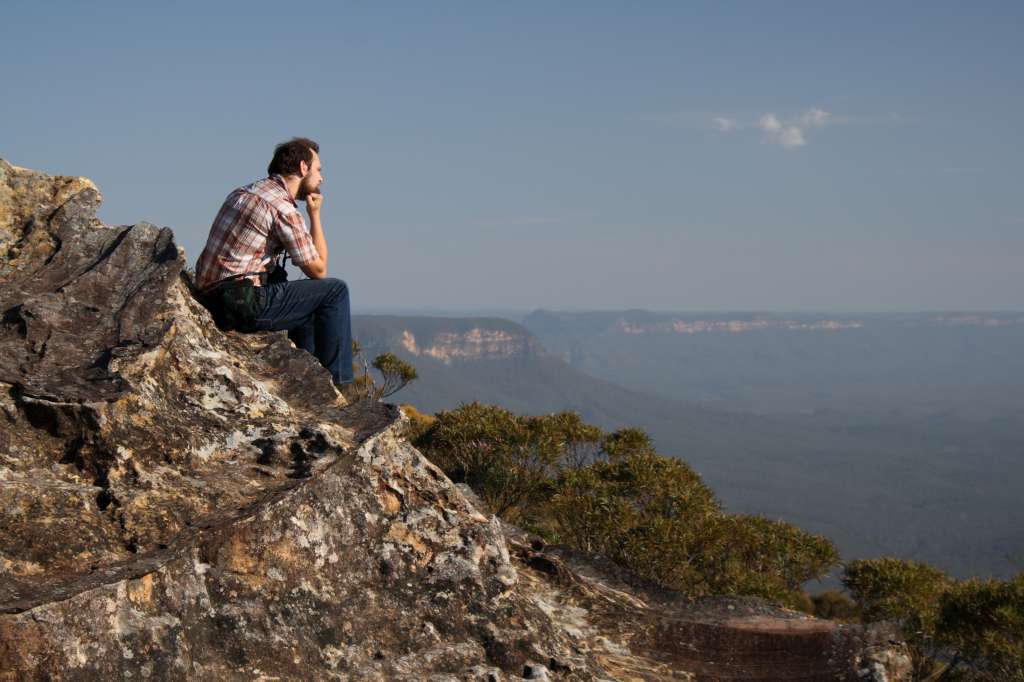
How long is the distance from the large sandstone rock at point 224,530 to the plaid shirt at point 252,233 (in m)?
0.43

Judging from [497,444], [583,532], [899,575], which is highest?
[497,444]

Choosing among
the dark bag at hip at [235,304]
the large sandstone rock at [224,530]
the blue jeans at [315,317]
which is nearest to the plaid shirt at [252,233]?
the dark bag at hip at [235,304]

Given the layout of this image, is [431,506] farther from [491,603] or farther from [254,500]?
[254,500]

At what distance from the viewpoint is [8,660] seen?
5.74 m

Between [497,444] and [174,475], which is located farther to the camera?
[497,444]

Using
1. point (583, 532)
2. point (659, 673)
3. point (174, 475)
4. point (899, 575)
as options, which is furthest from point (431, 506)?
point (899, 575)

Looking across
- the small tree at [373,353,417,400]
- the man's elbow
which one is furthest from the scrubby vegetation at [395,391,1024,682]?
the man's elbow

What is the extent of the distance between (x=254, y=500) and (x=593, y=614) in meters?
4.16

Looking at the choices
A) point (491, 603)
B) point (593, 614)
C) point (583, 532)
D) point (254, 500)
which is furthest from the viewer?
point (583, 532)

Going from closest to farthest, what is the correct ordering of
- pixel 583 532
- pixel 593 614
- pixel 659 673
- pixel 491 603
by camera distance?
pixel 491 603 → pixel 659 673 → pixel 593 614 → pixel 583 532

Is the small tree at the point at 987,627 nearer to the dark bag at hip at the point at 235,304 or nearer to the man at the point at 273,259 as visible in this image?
the man at the point at 273,259

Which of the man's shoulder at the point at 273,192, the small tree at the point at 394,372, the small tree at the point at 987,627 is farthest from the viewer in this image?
the small tree at the point at 394,372

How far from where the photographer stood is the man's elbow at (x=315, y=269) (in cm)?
978

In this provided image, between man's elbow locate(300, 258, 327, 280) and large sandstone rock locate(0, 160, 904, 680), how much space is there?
32.3 inches
